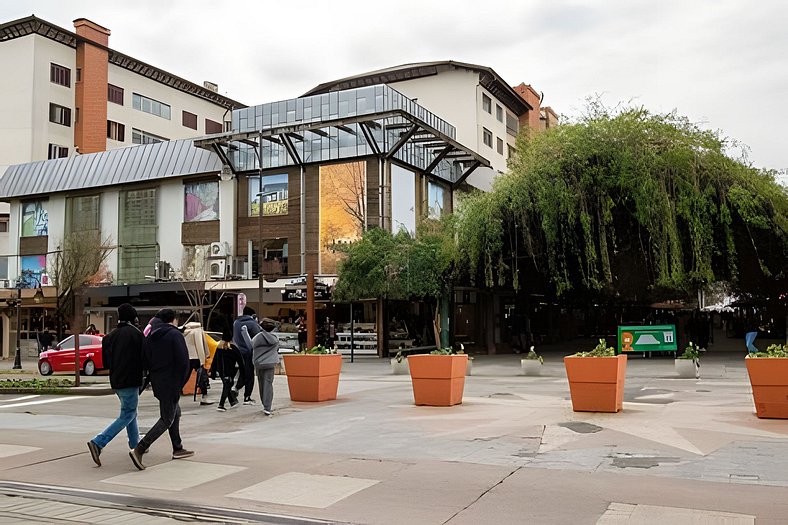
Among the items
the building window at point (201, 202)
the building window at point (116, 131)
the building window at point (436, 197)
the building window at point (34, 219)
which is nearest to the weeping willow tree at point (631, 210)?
the building window at point (436, 197)

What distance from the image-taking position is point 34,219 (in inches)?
1848

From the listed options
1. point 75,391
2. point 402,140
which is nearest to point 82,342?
point 75,391

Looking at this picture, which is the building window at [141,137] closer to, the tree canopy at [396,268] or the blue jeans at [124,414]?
the tree canopy at [396,268]

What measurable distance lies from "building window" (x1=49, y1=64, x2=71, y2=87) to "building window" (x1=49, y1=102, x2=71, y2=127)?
5.78 ft

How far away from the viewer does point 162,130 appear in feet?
199

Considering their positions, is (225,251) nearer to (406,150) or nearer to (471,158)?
(406,150)

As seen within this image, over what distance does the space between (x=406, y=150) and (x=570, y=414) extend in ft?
87.1

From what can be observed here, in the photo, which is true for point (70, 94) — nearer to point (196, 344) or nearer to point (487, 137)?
point (487, 137)

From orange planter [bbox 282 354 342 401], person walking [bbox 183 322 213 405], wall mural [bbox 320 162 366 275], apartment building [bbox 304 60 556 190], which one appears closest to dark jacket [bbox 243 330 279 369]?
orange planter [bbox 282 354 342 401]

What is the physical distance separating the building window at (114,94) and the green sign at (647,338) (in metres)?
45.2

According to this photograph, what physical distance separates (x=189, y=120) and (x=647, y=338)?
48.3 m

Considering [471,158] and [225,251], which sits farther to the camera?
[471,158]

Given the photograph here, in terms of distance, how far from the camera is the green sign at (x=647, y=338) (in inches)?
971

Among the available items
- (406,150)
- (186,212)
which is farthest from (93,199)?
(406,150)
